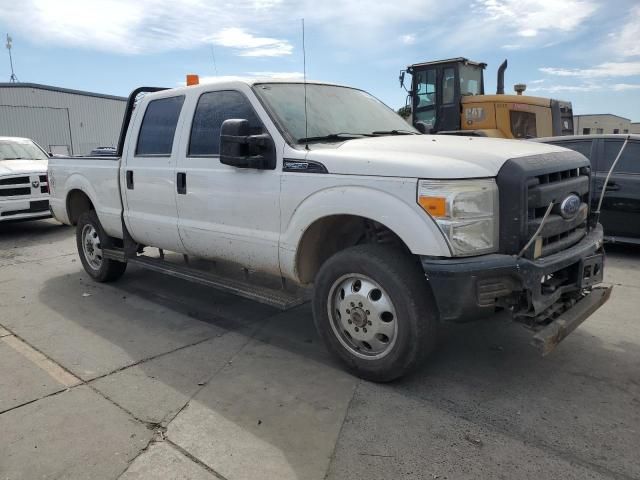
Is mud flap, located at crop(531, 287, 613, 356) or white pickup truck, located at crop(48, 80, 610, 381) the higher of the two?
white pickup truck, located at crop(48, 80, 610, 381)

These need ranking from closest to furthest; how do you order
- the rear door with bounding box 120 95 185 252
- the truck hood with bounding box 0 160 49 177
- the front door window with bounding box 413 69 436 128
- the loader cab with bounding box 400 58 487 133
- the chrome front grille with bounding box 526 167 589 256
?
1. the chrome front grille with bounding box 526 167 589 256
2. the rear door with bounding box 120 95 185 252
3. the truck hood with bounding box 0 160 49 177
4. the loader cab with bounding box 400 58 487 133
5. the front door window with bounding box 413 69 436 128

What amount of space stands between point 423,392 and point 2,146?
10.6m

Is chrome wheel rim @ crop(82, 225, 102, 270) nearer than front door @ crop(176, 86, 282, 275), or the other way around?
front door @ crop(176, 86, 282, 275)

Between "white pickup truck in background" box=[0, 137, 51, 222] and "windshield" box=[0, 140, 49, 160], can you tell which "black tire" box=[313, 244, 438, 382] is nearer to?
"white pickup truck in background" box=[0, 137, 51, 222]

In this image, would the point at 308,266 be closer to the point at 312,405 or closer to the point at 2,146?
the point at 312,405

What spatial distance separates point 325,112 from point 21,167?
7.99 metres

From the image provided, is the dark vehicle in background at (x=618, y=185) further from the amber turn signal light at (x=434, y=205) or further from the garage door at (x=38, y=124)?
the garage door at (x=38, y=124)

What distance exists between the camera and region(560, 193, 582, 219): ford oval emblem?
3371 millimetres

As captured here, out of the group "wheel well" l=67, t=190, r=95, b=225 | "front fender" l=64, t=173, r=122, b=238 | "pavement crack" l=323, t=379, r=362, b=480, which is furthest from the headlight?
"wheel well" l=67, t=190, r=95, b=225

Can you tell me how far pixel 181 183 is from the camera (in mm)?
4660

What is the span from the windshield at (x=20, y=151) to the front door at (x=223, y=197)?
7490 millimetres

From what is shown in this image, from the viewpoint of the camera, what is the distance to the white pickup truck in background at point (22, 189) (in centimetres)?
946

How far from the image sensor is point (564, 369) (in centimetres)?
375

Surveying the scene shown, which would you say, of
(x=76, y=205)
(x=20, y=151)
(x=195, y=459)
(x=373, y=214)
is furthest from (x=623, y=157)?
(x=20, y=151)
